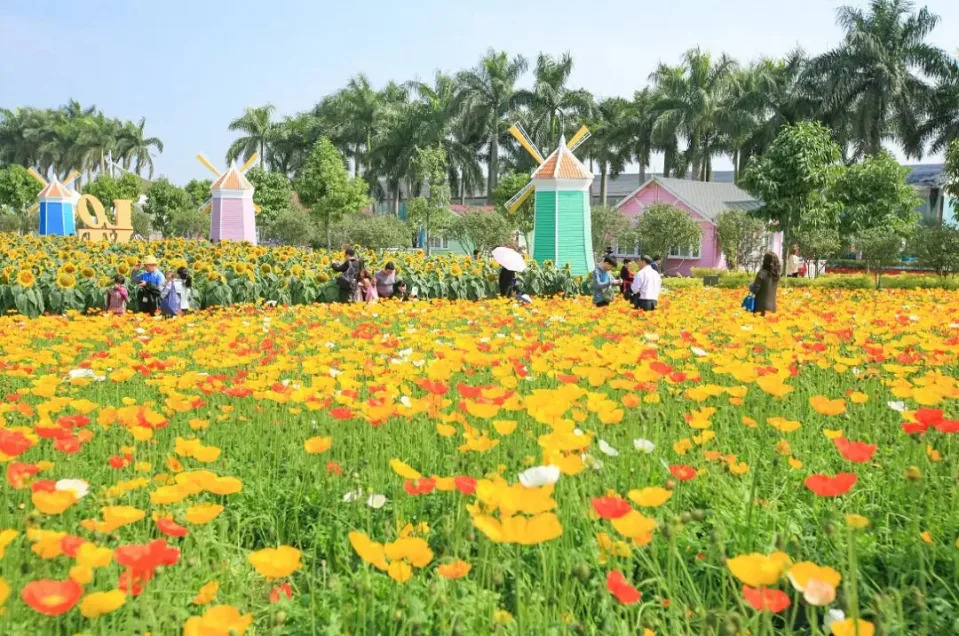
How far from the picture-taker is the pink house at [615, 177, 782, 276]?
121ft

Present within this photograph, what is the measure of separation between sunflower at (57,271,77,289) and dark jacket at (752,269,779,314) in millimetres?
10422

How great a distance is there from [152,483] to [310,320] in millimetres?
6630

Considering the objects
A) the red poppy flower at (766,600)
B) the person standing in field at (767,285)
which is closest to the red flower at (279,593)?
the red poppy flower at (766,600)

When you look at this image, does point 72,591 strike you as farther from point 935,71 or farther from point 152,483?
point 935,71

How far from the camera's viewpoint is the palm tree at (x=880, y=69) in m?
38.1

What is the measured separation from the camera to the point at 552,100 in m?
48.3

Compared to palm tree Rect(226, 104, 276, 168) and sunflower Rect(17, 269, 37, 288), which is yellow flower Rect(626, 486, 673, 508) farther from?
palm tree Rect(226, 104, 276, 168)

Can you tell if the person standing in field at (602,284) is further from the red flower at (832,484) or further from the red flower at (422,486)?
the red flower at (832,484)

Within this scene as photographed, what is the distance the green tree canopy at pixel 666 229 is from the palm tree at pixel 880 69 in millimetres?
13209

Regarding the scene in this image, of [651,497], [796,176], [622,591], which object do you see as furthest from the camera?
[796,176]

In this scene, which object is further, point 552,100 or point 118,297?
point 552,100

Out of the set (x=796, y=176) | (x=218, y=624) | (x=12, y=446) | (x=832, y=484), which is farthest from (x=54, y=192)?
(x=832, y=484)

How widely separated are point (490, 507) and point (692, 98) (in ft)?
155

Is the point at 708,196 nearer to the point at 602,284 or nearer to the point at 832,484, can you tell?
the point at 602,284
